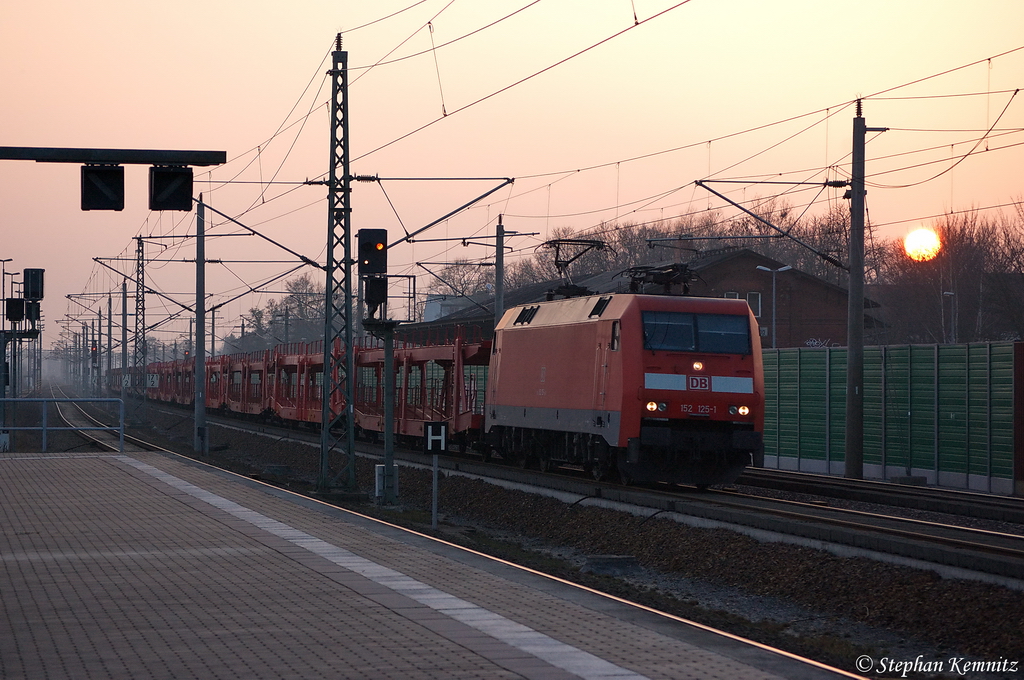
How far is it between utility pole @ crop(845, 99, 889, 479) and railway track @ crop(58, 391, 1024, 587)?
102 inches

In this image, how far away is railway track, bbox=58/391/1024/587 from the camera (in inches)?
450

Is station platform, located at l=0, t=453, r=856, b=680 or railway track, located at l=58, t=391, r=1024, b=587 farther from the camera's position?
railway track, located at l=58, t=391, r=1024, b=587

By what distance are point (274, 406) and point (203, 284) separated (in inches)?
484

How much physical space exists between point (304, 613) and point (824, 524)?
8028mm

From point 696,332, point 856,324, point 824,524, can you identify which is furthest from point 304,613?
point 856,324

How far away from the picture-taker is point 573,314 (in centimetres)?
2200

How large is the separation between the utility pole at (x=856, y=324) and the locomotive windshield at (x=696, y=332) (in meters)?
4.96

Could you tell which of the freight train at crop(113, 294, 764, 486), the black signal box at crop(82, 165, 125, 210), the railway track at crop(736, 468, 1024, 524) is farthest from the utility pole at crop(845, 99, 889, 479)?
the black signal box at crop(82, 165, 125, 210)

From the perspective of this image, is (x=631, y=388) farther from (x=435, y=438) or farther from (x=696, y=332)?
(x=435, y=438)

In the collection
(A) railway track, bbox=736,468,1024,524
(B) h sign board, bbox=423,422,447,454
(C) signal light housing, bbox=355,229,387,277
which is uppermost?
(C) signal light housing, bbox=355,229,387,277

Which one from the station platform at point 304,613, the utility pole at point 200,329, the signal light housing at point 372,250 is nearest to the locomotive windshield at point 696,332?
the signal light housing at point 372,250

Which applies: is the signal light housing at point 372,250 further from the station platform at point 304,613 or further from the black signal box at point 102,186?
the station platform at point 304,613

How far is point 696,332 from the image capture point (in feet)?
64.6

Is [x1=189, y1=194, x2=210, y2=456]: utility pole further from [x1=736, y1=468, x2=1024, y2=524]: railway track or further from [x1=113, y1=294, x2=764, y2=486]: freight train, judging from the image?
[x1=736, y1=468, x2=1024, y2=524]: railway track
